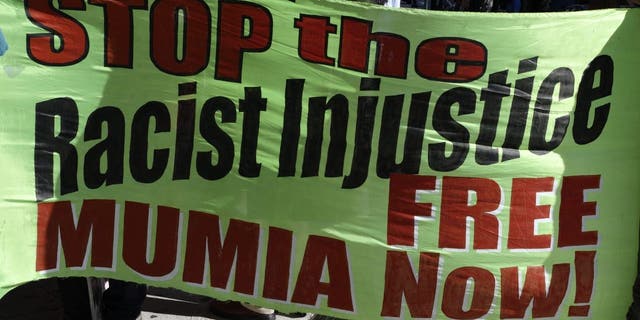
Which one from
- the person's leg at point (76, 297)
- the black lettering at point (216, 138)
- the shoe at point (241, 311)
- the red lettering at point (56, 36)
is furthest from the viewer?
the shoe at point (241, 311)

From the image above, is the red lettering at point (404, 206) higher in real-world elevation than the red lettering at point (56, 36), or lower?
lower

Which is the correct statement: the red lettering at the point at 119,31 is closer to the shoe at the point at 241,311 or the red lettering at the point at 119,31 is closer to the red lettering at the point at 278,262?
the red lettering at the point at 278,262

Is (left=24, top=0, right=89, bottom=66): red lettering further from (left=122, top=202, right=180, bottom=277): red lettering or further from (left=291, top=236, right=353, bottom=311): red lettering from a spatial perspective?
(left=291, top=236, right=353, bottom=311): red lettering

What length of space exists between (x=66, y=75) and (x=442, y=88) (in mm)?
1373

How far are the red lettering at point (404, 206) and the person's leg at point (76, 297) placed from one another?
1437mm

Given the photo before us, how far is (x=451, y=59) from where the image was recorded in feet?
8.68

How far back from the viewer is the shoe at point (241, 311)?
3.86 metres

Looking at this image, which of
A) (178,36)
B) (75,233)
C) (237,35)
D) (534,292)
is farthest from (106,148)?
(534,292)

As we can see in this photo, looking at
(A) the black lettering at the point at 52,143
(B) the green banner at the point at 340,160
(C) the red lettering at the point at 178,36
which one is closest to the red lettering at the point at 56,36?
(B) the green banner at the point at 340,160

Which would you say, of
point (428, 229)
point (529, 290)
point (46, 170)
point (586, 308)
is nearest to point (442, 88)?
point (428, 229)

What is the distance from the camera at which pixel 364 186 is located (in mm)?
2688

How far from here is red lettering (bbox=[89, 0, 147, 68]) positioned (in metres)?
2.59

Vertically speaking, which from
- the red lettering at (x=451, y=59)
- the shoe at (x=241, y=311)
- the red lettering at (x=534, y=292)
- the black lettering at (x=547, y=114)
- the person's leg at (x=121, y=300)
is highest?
the red lettering at (x=451, y=59)

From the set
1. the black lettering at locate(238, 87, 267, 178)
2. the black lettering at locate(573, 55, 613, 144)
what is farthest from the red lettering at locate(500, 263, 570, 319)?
the black lettering at locate(238, 87, 267, 178)
